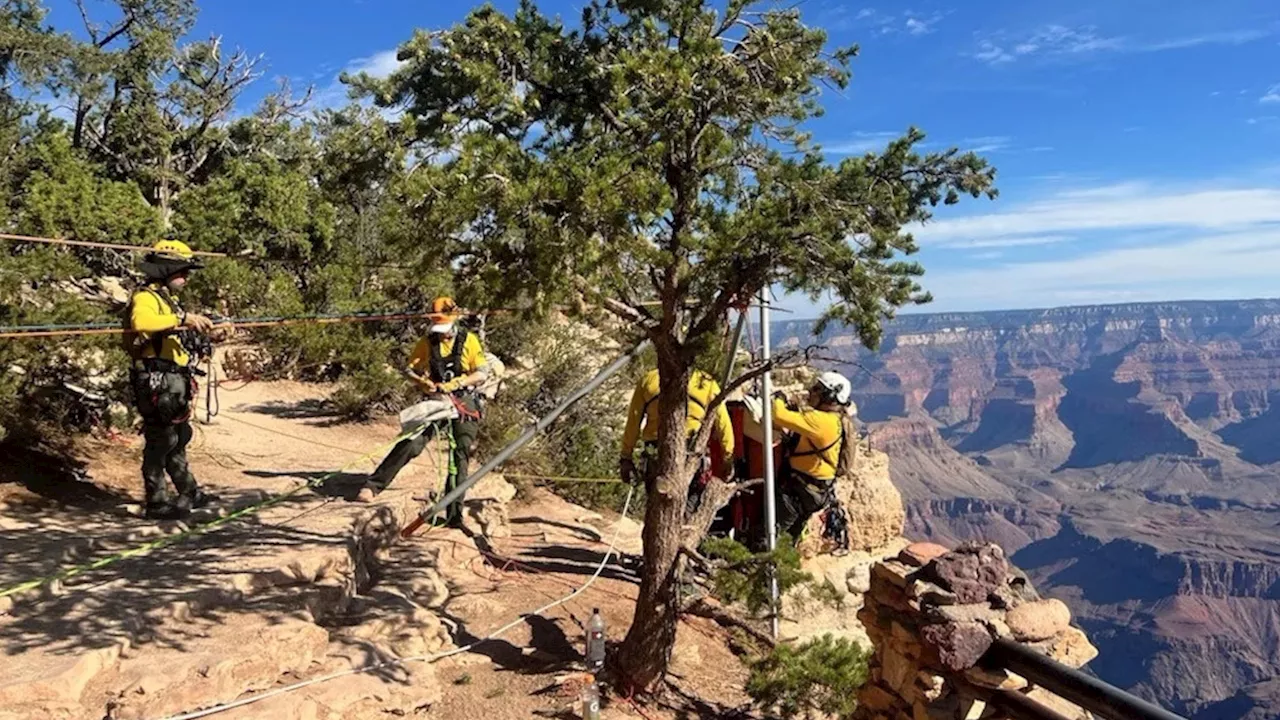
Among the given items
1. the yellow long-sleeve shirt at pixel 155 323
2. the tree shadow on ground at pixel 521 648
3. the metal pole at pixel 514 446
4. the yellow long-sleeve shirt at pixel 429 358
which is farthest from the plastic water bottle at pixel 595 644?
the yellow long-sleeve shirt at pixel 155 323

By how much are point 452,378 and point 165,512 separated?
101 inches

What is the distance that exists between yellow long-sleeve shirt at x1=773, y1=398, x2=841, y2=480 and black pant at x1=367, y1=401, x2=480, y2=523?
9.16 feet

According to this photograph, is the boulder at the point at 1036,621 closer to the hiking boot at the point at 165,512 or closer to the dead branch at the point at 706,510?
the dead branch at the point at 706,510

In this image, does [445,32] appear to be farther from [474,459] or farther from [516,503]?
[474,459]

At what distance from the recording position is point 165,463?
23.0 ft

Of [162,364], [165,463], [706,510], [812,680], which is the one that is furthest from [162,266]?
[812,680]

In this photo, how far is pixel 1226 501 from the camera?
6732 inches

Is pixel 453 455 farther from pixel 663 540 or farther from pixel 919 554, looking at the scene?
pixel 919 554

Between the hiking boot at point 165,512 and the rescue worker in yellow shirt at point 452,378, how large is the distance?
1634 mm

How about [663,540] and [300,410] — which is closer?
[663,540]

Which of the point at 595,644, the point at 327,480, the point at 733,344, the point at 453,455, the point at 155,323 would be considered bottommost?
the point at 595,644

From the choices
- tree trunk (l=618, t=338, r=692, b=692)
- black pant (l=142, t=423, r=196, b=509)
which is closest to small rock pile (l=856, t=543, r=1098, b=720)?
tree trunk (l=618, t=338, r=692, b=692)

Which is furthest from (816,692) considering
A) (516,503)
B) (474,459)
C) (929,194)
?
(474,459)

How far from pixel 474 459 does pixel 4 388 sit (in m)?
5.22
